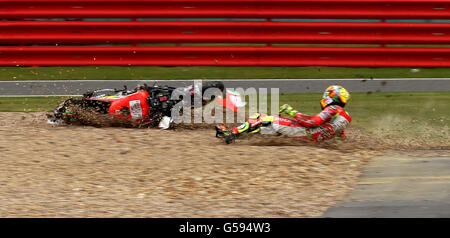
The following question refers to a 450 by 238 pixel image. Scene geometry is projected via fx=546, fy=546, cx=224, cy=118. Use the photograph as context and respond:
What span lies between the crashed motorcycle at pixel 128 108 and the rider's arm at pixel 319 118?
2.02 metres

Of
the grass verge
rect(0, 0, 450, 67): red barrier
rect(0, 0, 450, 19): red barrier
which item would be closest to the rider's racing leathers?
the grass verge

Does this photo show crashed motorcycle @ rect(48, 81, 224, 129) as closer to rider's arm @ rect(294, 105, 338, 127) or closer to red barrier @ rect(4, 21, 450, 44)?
rider's arm @ rect(294, 105, 338, 127)

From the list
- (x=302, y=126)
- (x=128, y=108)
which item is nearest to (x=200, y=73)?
(x=128, y=108)

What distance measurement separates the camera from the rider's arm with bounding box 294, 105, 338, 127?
706 centimetres

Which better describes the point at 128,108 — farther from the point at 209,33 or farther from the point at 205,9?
the point at 205,9

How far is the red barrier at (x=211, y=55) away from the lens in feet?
40.2

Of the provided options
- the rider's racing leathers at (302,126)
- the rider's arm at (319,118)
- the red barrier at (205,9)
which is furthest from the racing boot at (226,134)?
the red barrier at (205,9)

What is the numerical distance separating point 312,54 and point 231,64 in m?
1.85

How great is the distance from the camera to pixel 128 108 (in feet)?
26.2

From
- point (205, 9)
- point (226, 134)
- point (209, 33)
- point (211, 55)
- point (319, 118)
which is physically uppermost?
point (205, 9)

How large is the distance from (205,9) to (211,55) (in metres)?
1.07

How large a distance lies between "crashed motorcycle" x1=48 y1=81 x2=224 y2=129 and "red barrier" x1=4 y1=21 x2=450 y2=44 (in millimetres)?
4394
